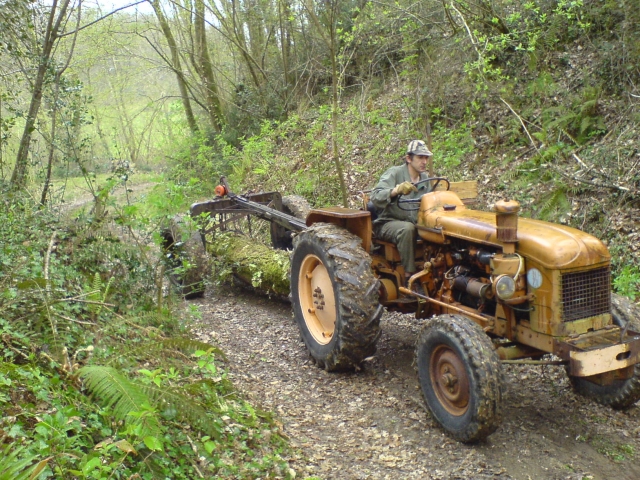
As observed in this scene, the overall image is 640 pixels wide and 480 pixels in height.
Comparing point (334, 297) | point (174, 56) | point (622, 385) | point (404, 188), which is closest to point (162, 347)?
point (334, 297)

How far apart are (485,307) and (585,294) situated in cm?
75

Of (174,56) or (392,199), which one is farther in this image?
(174,56)

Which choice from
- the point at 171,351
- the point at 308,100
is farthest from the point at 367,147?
the point at 171,351

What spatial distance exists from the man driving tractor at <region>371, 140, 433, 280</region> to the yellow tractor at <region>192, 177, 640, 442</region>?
10 centimetres

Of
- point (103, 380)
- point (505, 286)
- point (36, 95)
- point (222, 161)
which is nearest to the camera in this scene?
point (103, 380)

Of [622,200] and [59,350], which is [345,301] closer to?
[59,350]

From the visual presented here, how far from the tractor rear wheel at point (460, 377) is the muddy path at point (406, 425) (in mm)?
138

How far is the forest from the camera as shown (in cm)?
314

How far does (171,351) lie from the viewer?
14.3 ft

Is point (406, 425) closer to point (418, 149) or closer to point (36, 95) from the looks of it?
point (418, 149)

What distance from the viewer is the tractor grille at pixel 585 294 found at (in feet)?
12.0

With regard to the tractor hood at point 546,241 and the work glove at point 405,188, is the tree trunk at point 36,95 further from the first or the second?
the tractor hood at point 546,241

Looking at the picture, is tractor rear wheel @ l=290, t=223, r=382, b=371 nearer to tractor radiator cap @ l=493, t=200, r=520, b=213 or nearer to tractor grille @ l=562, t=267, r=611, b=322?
tractor radiator cap @ l=493, t=200, r=520, b=213

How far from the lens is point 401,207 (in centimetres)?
516
